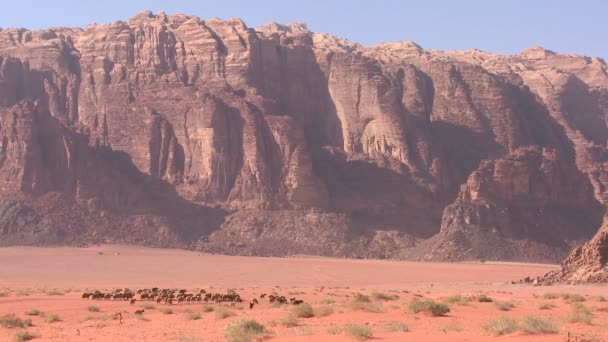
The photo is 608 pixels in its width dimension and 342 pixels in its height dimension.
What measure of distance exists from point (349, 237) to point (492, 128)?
123ft

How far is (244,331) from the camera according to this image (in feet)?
87.6

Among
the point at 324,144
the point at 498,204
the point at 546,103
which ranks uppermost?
the point at 546,103

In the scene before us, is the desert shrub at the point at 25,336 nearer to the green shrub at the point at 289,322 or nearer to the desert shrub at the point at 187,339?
the desert shrub at the point at 187,339

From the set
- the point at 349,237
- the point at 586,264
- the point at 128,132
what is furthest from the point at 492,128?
the point at 586,264

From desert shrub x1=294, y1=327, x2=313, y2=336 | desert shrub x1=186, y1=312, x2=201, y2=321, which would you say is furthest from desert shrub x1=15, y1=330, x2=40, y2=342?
desert shrub x1=294, y1=327, x2=313, y2=336

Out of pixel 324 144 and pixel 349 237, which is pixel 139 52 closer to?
pixel 324 144

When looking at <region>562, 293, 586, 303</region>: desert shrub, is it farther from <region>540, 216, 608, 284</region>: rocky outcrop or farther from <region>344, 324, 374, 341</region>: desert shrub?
<region>344, 324, 374, 341</region>: desert shrub

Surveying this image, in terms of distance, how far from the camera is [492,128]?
138 meters

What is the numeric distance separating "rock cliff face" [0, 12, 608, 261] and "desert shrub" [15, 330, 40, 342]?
76384 mm

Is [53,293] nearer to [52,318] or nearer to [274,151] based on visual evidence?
[52,318]

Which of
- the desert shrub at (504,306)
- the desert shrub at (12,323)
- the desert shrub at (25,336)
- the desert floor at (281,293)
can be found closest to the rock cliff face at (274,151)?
the desert floor at (281,293)

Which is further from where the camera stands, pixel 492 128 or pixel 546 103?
pixel 546 103

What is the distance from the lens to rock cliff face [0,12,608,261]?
359ft

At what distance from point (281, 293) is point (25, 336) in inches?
1070
